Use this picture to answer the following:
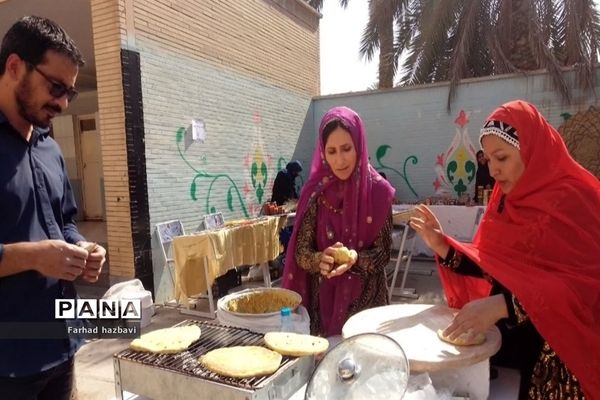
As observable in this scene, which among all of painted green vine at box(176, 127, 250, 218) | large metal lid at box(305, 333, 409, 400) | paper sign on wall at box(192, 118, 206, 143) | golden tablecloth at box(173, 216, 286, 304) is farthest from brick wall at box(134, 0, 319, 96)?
large metal lid at box(305, 333, 409, 400)

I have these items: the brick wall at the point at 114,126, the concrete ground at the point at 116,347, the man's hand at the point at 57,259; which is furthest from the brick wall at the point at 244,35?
the man's hand at the point at 57,259

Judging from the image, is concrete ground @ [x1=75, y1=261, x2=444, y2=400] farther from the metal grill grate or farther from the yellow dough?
the yellow dough

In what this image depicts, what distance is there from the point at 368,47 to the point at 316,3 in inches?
88.8

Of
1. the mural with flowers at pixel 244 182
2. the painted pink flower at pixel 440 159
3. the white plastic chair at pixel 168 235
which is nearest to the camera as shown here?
the white plastic chair at pixel 168 235

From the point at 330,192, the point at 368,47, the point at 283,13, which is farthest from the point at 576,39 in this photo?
the point at 330,192

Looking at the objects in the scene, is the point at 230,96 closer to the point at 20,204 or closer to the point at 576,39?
the point at 20,204

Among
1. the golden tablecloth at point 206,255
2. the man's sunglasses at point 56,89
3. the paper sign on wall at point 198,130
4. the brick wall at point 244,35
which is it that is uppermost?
the brick wall at point 244,35

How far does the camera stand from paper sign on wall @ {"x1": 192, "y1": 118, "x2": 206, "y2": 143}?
6238mm

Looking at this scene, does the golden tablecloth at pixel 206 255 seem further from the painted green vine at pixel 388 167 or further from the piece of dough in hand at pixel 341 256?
the painted green vine at pixel 388 167

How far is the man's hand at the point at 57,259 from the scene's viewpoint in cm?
125

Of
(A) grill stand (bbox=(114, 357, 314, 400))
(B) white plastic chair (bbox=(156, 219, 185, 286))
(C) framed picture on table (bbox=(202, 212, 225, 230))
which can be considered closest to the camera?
(A) grill stand (bbox=(114, 357, 314, 400))

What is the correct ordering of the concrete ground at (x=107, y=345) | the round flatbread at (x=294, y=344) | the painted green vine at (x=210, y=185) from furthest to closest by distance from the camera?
the painted green vine at (x=210, y=185) < the concrete ground at (x=107, y=345) < the round flatbread at (x=294, y=344)

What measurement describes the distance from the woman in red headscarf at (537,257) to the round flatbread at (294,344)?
439mm

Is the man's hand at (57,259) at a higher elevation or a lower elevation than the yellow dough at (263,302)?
higher
